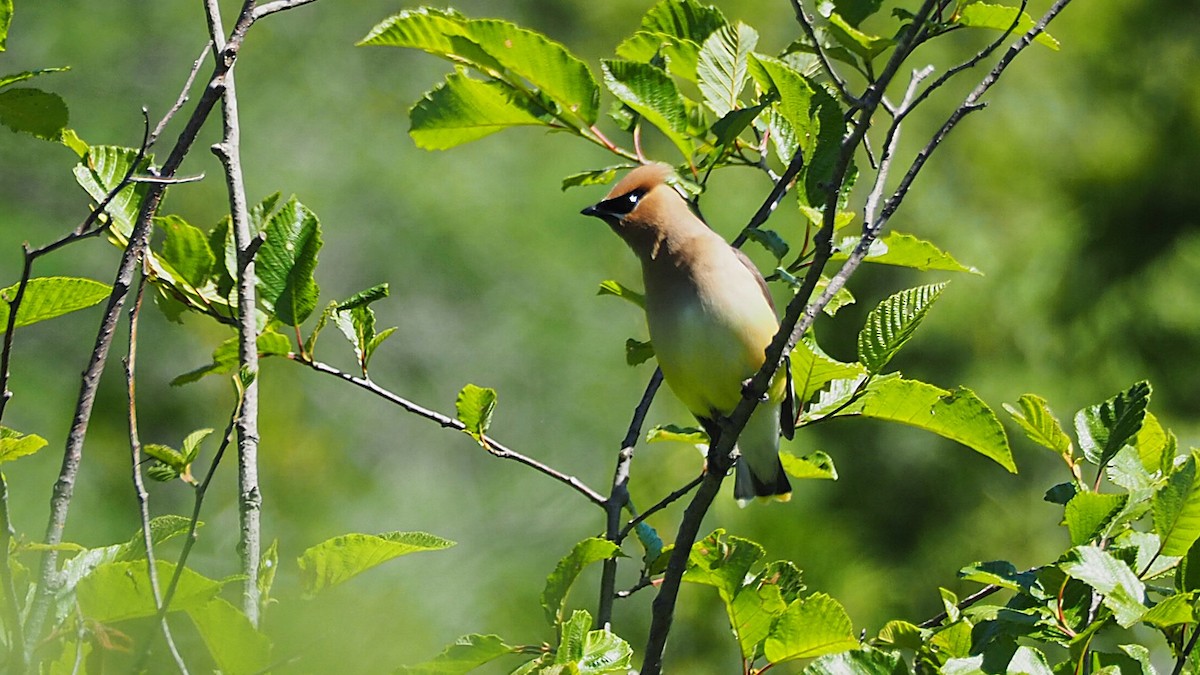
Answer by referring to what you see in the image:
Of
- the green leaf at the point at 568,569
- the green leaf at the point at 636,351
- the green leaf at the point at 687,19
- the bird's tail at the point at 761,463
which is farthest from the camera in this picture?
the bird's tail at the point at 761,463

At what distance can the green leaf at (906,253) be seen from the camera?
1964 millimetres

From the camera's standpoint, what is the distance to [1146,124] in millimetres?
6039

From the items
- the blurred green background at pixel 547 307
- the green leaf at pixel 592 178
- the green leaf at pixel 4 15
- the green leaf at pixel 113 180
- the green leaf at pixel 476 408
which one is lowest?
the blurred green background at pixel 547 307

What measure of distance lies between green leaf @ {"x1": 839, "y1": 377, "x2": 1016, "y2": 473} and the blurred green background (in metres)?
2.09

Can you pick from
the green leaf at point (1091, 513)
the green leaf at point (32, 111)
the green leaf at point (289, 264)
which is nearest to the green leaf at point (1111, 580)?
the green leaf at point (1091, 513)

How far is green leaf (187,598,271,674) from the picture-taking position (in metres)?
1.29

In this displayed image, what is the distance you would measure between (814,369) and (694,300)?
40.1 inches

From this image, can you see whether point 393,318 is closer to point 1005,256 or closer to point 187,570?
point 1005,256

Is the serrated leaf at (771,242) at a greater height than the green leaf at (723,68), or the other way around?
the green leaf at (723,68)

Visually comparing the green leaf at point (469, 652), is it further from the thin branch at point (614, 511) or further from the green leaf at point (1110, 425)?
the green leaf at point (1110, 425)

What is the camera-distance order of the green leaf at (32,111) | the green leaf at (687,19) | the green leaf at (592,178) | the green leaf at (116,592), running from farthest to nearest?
the green leaf at (592,178) < the green leaf at (687,19) < the green leaf at (32,111) < the green leaf at (116,592)

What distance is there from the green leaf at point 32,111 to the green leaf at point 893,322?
1.03 metres

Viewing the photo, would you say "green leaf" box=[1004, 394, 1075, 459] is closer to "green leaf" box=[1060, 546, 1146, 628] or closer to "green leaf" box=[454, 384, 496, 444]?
"green leaf" box=[1060, 546, 1146, 628]

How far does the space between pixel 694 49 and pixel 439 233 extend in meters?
5.84
